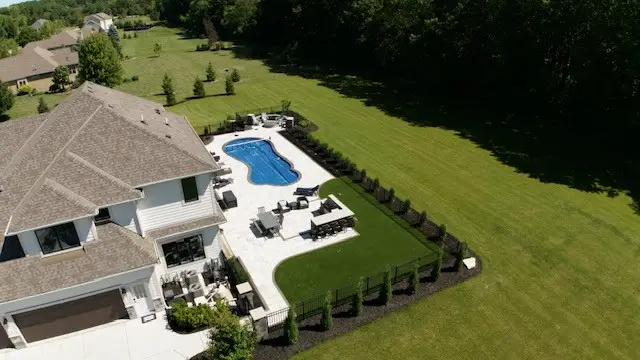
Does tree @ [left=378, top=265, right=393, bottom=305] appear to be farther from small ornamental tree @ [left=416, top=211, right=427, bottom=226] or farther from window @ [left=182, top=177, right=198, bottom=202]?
window @ [left=182, top=177, right=198, bottom=202]

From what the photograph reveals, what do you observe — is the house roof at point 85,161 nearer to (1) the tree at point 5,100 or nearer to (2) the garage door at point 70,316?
(2) the garage door at point 70,316

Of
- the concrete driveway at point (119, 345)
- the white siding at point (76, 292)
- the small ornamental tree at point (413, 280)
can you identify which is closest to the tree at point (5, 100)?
the concrete driveway at point (119, 345)

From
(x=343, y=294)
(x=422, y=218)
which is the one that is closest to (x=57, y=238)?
(x=343, y=294)

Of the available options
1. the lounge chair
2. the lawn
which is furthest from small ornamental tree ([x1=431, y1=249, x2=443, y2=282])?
the lounge chair

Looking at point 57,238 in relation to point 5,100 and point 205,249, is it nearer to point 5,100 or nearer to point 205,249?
point 205,249

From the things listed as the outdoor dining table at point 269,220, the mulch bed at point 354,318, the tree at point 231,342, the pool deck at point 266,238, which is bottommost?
the mulch bed at point 354,318
